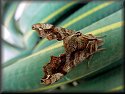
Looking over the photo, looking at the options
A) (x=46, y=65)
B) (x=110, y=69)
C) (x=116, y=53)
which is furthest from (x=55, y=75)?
(x=110, y=69)

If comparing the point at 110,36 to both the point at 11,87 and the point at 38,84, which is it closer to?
the point at 38,84

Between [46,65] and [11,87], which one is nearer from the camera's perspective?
[46,65]

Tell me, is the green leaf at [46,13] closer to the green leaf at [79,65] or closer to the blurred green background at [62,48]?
the blurred green background at [62,48]

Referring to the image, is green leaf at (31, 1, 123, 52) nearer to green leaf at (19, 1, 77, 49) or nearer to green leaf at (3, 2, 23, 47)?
green leaf at (19, 1, 77, 49)

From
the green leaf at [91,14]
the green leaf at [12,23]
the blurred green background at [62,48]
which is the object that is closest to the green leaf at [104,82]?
the blurred green background at [62,48]

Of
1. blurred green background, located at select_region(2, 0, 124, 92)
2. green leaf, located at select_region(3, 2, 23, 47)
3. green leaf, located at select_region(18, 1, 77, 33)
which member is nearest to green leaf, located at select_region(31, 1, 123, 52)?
blurred green background, located at select_region(2, 0, 124, 92)

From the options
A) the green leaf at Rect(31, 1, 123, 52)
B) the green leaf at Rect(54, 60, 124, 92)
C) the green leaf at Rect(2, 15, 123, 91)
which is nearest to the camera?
the green leaf at Rect(2, 15, 123, 91)
